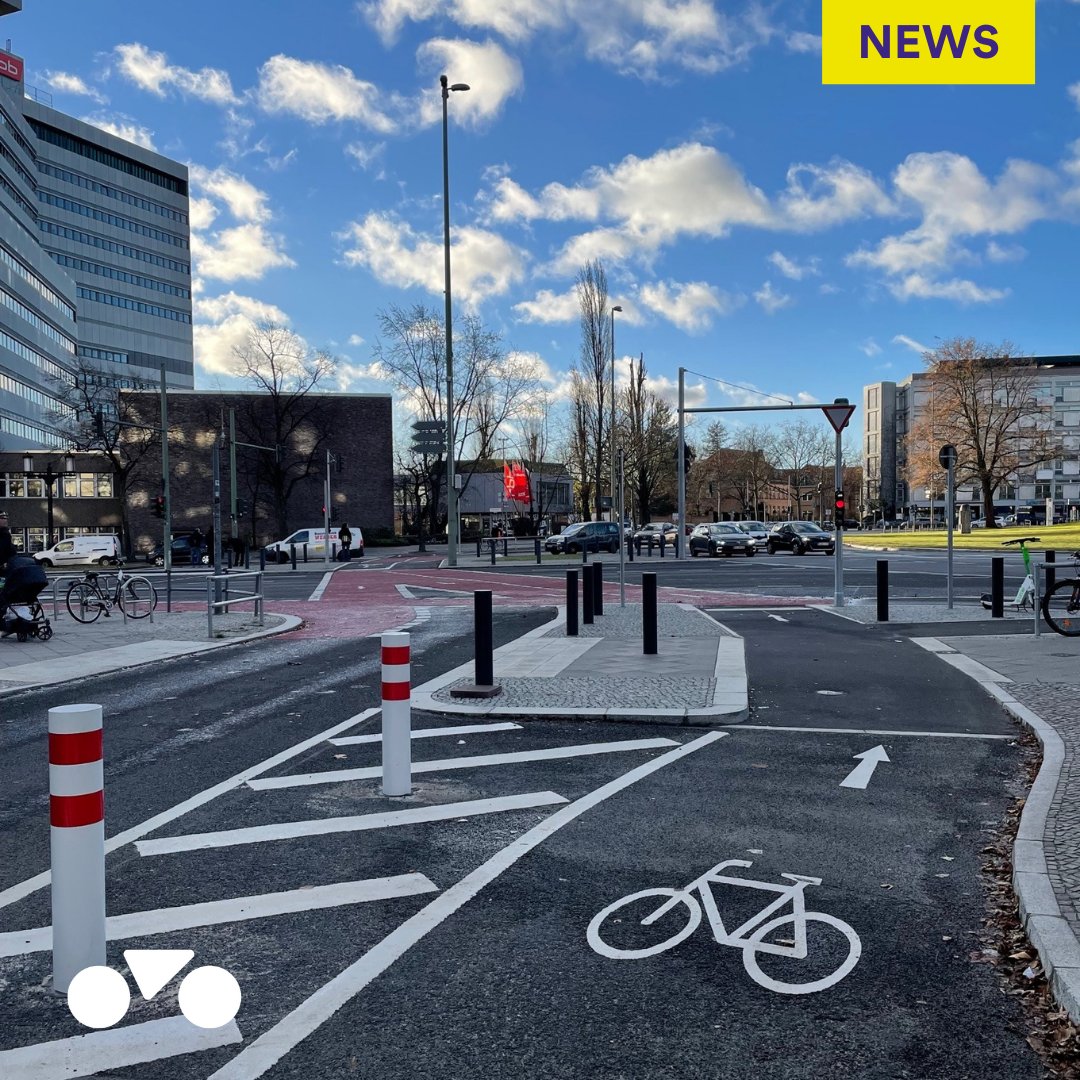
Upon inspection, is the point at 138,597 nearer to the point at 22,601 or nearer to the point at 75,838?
the point at 22,601

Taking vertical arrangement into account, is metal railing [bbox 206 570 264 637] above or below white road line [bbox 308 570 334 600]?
above

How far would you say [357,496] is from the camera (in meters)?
71.7

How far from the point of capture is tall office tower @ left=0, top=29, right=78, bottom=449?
66394 millimetres

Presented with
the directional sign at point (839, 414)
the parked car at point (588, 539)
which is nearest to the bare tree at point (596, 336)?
the parked car at point (588, 539)

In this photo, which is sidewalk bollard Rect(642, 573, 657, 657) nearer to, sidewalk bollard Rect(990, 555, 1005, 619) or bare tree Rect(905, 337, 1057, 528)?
sidewalk bollard Rect(990, 555, 1005, 619)

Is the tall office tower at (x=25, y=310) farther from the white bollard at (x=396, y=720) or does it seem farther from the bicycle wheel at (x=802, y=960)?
the bicycle wheel at (x=802, y=960)

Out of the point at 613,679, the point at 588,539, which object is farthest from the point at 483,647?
the point at 588,539

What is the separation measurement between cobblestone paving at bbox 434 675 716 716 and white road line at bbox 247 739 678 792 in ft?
3.41

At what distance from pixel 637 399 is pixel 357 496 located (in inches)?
868

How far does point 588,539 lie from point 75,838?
43.9m

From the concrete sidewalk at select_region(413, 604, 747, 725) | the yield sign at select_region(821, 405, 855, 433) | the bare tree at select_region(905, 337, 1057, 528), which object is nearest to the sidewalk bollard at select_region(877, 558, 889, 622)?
the yield sign at select_region(821, 405, 855, 433)

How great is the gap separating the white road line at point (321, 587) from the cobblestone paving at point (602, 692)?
14730 millimetres

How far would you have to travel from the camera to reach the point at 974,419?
209 ft

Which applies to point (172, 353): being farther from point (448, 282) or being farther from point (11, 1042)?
point (11, 1042)
